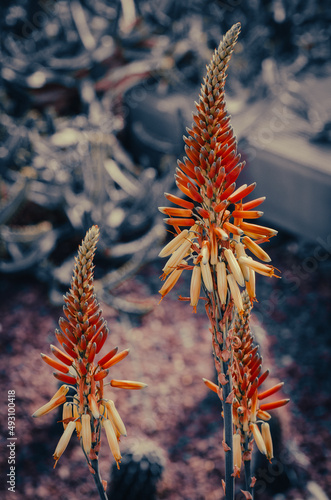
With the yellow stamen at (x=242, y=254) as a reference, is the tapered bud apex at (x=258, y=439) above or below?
below

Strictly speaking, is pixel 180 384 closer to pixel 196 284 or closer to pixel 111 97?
pixel 196 284

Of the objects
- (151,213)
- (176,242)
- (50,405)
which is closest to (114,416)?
(50,405)

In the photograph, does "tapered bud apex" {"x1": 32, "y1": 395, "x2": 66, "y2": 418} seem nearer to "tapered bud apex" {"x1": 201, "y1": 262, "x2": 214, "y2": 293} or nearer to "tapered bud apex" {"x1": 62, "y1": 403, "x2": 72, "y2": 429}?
"tapered bud apex" {"x1": 62, "y1": 403, "x2": 72, "y2": 429}

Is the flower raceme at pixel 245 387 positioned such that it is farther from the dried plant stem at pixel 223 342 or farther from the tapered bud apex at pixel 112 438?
the tapered bud apex at pixel 112 438

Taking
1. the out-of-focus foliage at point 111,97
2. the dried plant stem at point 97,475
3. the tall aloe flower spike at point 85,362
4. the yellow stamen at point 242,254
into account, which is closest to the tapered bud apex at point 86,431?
the tall aloe flower spike at point 85,362

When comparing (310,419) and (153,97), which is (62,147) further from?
(310,419)

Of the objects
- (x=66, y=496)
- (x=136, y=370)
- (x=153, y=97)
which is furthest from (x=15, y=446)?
(x=153, y=97)
